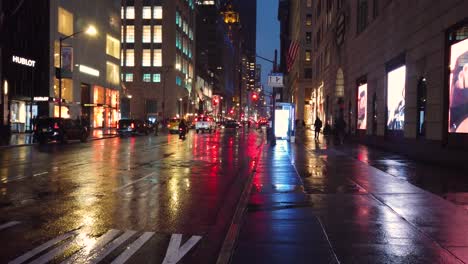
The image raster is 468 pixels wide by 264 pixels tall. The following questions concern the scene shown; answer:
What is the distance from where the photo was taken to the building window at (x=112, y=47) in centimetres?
7425

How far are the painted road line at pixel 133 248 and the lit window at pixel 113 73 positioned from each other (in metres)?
69.2

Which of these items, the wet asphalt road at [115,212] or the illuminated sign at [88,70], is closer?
the wet asphalt road at [115,212]

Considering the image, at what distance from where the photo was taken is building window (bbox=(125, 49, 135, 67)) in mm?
103100

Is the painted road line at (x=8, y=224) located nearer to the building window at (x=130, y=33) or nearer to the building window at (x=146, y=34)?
the building window at (x=146, y=34)

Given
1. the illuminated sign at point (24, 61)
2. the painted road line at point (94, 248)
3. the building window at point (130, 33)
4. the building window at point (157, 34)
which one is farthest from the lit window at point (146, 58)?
the painted road line at point (94, 248)

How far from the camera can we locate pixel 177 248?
7.21 meters

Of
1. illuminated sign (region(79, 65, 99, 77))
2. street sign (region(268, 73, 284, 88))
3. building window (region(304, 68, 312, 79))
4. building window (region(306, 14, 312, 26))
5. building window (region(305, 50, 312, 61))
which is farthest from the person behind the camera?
building window (region(304, 68, 312, 79))

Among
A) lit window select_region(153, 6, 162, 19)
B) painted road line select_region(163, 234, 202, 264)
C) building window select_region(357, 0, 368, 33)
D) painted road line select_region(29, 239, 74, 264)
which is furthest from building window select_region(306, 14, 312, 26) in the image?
painted road line select_region(29, 239, 74, 264)

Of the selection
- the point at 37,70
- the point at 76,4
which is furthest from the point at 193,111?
the point at 37,70

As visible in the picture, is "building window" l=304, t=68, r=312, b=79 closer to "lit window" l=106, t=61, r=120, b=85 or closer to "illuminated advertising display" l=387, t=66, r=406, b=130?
"lit window" l=106, t=61, r=120, b=85

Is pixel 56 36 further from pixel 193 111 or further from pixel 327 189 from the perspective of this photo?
pixel 193 111

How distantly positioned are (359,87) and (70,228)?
39.0m

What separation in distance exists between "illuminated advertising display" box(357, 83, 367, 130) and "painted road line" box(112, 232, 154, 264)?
3531 centimetres

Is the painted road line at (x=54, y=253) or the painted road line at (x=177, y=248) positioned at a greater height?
the painted road line at (x=177, y=248)
